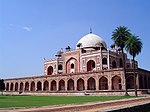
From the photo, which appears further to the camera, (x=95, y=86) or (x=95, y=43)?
(x=95, y=43)

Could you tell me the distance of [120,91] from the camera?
4438 centimetres

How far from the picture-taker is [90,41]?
67875mm

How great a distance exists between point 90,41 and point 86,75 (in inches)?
694

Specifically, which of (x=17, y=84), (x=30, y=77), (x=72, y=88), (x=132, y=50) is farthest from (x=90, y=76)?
(x=17, y=84)

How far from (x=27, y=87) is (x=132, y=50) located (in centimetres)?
4012

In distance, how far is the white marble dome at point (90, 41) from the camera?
221ft

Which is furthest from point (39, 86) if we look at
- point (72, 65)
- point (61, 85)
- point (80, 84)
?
point (80, 84)

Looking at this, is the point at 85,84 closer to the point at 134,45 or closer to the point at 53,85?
the point at 53,85

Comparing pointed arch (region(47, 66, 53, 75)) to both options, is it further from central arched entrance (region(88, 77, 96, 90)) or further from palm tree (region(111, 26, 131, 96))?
palm tree (region(111, 26, 131, 96))

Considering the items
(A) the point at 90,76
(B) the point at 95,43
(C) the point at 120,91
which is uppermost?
(B) the point at 95,43

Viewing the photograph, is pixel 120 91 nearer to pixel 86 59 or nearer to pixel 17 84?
pixel 86 59

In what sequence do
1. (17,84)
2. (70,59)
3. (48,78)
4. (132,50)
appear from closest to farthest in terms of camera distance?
(132,50), (48,78), (70,59), (17,84)

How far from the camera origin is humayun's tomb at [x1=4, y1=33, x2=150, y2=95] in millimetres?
48844

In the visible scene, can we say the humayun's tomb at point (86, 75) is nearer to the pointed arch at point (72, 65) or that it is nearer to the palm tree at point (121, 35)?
the pointed arch at point (72, 65)
